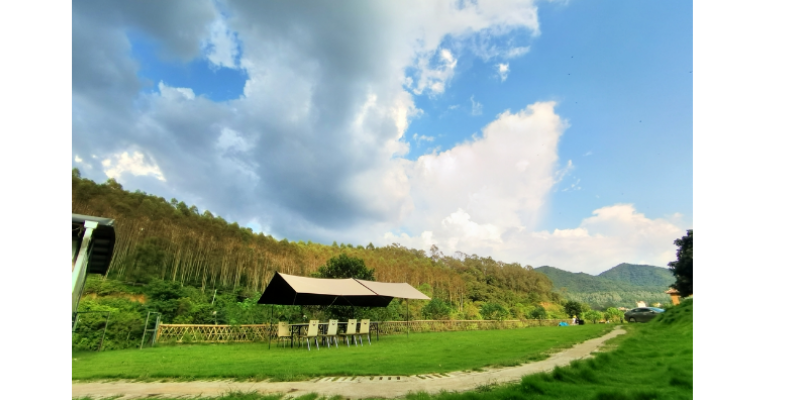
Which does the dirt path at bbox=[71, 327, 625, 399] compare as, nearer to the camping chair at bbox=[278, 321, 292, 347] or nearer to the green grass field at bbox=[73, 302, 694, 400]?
the green grass field at bbox=[73, 302, 694, 400]

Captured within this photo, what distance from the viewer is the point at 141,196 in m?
20.5

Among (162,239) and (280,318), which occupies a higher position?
(162,239)

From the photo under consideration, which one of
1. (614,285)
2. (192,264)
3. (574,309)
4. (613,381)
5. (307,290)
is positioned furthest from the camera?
(614,285)

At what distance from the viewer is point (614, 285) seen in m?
54.3

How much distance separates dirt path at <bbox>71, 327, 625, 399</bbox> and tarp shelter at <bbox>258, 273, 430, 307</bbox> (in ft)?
15.8

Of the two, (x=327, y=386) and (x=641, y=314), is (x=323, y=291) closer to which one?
(x=327, y=386)

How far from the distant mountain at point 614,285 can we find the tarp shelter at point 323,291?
1355 inches

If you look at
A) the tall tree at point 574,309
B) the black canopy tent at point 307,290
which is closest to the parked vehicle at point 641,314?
the tall tree at point 574,309

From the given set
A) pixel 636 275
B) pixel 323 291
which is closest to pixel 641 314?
pixel 323 291

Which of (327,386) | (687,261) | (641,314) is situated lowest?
(327,386)

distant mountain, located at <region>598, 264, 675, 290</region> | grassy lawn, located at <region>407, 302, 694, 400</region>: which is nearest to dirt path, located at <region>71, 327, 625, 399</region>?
grassy lawn, located at <region>407, 302, 694, 400</region>
